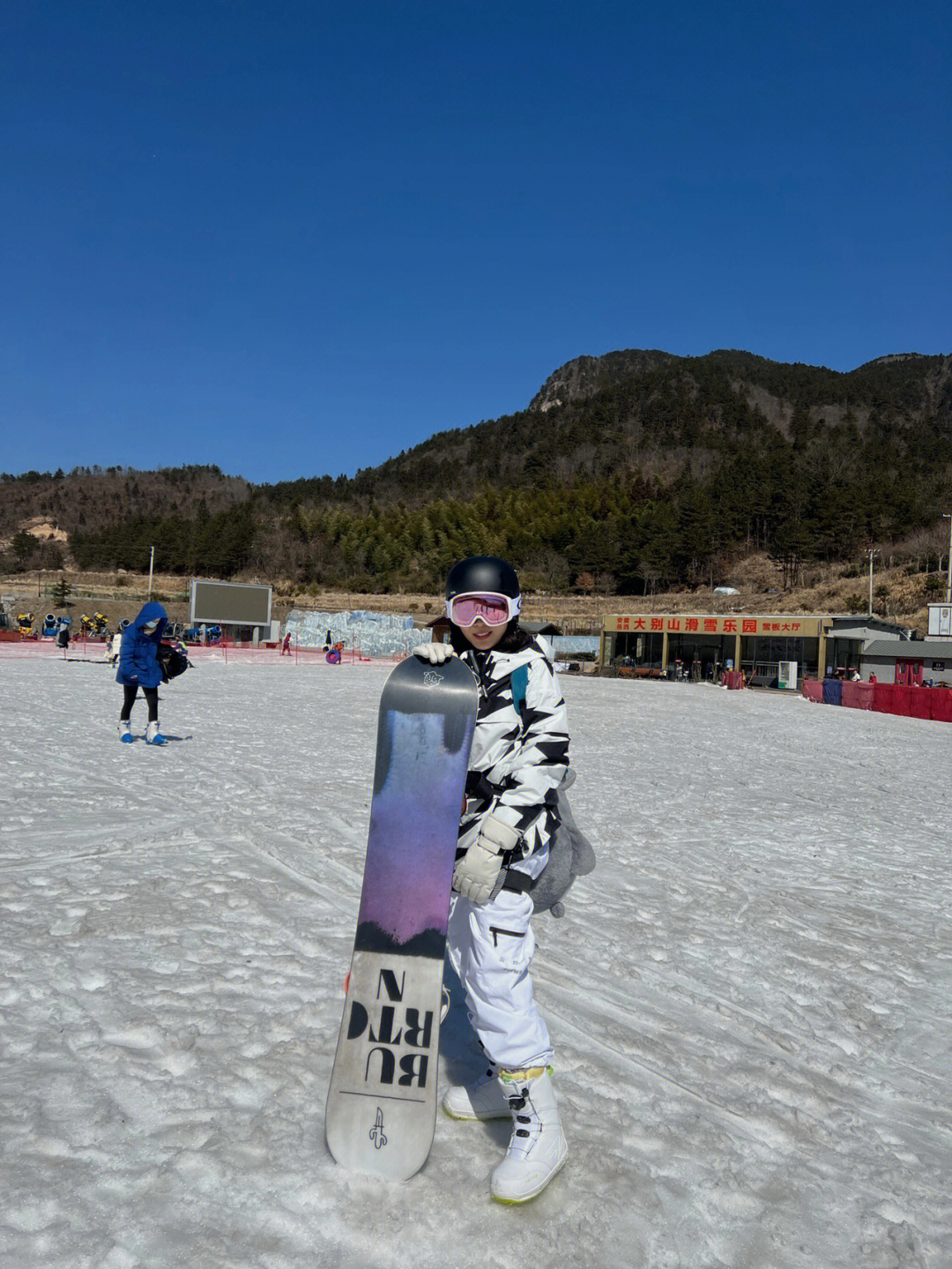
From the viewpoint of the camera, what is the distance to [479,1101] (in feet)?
8.29

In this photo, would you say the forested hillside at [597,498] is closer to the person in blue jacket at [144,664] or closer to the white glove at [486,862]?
the person in blue jacket at [144,664]

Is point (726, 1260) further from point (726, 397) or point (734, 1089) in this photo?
point (726, 397)

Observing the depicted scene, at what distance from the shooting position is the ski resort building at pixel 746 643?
3769 centimetres

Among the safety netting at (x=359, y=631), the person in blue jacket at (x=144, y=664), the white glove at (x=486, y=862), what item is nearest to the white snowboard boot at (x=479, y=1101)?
the white glove at (x=486, y=862)

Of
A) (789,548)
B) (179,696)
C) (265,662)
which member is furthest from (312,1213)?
(789,548)

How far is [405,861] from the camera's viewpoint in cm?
222

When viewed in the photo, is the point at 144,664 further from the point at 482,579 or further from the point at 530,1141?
the point at 530,1141

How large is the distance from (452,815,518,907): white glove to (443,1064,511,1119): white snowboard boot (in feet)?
2.36

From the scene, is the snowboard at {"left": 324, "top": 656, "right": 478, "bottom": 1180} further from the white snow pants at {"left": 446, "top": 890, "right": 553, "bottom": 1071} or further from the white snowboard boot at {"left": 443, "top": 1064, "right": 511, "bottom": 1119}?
the white snowboard boot at {"left": 443, "top": 1064, "right": 511, "bottom": 1119}

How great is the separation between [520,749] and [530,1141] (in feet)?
3.36

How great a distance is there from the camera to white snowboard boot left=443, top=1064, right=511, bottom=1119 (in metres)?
2.52

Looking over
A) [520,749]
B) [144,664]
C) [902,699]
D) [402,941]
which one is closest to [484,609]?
[520,749]

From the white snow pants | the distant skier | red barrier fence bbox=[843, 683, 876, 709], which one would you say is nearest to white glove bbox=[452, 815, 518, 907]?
the distant skier

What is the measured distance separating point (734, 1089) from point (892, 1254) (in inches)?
30.3
